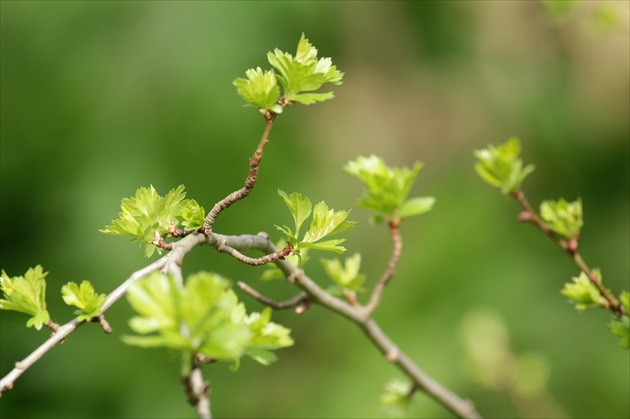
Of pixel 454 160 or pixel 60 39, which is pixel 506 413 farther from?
pixel 60 39

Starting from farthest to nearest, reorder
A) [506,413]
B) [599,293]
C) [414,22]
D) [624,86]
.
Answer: [414,22]
[624,86]
[506,413]
[599,293]

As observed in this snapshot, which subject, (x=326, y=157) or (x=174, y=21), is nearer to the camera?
(x=174, y=21)

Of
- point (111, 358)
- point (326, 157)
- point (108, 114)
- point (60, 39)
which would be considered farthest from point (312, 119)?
point (111, 358)

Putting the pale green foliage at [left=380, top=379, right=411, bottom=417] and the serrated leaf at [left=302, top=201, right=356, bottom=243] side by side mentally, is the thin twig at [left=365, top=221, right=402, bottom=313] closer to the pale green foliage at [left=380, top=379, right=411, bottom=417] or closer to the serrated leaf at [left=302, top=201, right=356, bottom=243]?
the serrated leaf at [left=302, top=201, right=356, bottom=243]

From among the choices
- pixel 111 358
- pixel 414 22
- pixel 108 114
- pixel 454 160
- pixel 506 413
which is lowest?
pixel 506 413

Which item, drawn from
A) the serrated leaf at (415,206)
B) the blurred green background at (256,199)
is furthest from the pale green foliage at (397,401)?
the blurred green background at (256,199)

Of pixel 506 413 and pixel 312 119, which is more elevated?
pixel 312 119

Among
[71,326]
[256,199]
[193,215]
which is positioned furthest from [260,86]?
[256,199]

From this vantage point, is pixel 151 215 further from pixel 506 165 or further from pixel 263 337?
pixel 506 165
